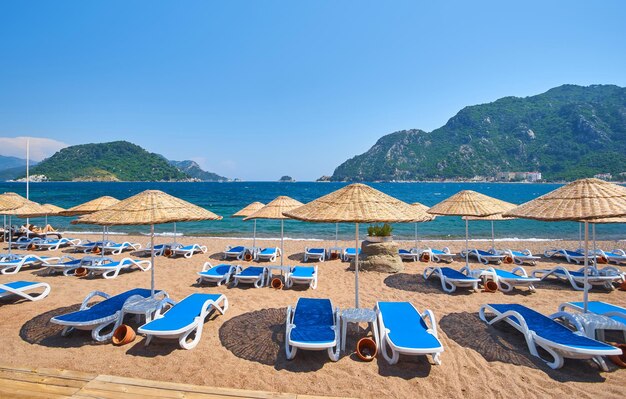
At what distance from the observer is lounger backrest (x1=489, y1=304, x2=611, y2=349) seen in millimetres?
3940

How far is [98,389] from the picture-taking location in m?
3.11

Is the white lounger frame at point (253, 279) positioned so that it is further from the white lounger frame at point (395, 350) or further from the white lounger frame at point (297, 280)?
the white lounger frame at point (395, 350)

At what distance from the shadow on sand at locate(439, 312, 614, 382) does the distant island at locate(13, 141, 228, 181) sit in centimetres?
14332

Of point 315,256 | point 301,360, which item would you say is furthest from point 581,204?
point 315,256

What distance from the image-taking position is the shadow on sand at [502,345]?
3910mm

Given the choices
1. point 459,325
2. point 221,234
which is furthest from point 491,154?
point 459,325

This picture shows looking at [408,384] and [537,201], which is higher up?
[537,201]

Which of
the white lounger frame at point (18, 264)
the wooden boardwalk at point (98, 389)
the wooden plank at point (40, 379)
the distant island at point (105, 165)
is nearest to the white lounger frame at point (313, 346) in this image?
the wooden boardwalk at point (98, 389)

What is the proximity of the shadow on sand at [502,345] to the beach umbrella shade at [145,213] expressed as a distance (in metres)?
4.86

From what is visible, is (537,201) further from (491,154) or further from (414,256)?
(491,154)

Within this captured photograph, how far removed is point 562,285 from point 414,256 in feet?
13.9

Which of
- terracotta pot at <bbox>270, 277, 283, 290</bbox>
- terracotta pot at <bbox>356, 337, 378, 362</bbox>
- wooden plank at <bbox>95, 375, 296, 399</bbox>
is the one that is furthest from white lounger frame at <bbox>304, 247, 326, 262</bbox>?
wooden plank at <bbox>95, 375, 296, 399</bbox>

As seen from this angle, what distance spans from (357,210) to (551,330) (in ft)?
11.0

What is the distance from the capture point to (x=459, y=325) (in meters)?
5.43
